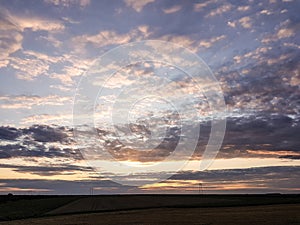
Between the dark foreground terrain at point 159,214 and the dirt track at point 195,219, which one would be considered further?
the dark foreground terrain at point 159,214

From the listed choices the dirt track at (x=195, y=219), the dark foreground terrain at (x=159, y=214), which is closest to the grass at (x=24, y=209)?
the dark foreground terrain at (x=159, y=214)

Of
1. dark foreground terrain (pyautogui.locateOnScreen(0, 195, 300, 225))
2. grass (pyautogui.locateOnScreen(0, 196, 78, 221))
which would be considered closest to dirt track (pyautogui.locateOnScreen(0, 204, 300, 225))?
dark foreground terrain (pyautogui.locateOnScreen(0, 195, 300, 225))

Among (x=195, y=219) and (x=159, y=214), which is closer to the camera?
(x=195, y=219)

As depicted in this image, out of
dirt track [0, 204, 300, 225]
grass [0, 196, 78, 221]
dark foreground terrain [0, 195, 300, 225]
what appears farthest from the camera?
grass [0, 196, 78, 221]

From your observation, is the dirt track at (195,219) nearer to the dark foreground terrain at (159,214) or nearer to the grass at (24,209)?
the dark foreground terrain at (159,214)

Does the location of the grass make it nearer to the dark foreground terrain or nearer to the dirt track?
the dark foreground terrain

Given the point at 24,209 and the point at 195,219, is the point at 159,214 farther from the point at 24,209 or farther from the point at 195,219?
the point at 24,209

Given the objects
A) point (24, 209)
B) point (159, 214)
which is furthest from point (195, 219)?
point (24, 209)

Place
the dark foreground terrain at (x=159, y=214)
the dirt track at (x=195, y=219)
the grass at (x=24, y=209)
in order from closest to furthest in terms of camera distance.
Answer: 1. the dirt track at (x=195, y=219)
2. the dark foreground terrain at (x=159, y=214)
3. the grass at (x=24, y=209)

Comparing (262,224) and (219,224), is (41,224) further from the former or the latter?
(262,224)

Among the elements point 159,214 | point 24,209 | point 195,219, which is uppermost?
point 195,219

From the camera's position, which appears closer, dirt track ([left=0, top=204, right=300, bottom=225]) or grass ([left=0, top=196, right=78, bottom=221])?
dirt track ([left=0, top=204, right=300, bottom=225])

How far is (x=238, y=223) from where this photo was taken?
53.2 metres

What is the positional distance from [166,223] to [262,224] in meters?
14.2
